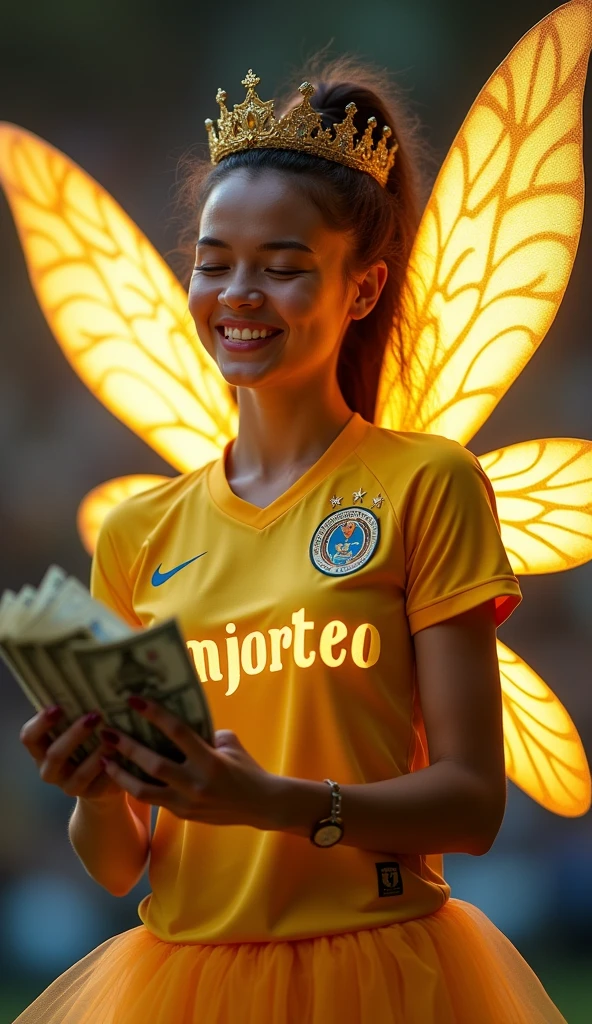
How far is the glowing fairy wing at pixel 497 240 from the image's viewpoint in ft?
4.88

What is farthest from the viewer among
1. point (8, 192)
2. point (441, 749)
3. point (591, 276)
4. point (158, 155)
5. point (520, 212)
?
point (158, 155)

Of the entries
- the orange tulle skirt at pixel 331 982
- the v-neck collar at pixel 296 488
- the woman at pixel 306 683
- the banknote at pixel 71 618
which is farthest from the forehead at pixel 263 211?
the orange tulle skirt at pixel 331 982

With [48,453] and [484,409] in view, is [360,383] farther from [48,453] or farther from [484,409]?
[48,453]

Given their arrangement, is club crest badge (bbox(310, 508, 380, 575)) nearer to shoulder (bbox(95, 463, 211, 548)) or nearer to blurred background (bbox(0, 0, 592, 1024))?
shoulder (bbox(95, 463, 211, 548))

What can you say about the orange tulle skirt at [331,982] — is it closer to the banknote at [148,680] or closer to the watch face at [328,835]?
the watch face at [328,835]

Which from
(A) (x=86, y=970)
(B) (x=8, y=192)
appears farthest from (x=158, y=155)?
(A) (x=86, y=970)

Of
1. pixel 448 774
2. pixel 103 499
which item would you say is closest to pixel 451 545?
pixel 448 774

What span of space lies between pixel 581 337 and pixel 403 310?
1.75 metres

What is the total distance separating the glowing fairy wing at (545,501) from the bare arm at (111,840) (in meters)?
0.58

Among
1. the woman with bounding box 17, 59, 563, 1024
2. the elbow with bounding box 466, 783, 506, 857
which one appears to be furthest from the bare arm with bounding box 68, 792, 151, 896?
the elbow with bounding box 466, 783, 506, 857

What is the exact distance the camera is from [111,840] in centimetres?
137

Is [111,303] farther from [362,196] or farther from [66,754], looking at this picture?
[66,754]

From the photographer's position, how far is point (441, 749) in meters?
1.24

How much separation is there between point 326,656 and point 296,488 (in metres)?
0.22
